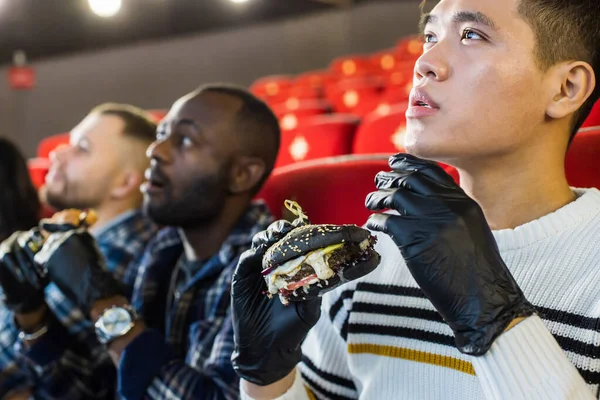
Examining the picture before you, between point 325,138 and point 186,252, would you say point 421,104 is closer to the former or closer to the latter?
point 186,252

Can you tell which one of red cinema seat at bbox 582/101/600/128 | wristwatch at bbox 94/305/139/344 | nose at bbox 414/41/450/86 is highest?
nose at bbox 414/41/450/86

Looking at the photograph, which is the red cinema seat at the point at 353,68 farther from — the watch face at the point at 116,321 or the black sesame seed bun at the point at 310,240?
the black sesame seed bun at the point at 310,240

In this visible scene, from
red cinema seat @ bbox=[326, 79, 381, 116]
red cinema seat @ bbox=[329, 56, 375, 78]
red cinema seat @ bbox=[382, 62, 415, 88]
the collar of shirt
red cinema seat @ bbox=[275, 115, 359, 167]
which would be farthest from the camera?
red cinema seat @ bbox=[329, 56, 375, 78]

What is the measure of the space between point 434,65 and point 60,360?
2.20 ft

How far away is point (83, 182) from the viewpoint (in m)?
1.14

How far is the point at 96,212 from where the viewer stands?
115cm

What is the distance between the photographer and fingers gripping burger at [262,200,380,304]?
1.46 feet

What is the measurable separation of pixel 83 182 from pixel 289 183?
1.47 ft

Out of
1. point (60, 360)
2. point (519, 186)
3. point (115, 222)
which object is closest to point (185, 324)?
point (60, 360)

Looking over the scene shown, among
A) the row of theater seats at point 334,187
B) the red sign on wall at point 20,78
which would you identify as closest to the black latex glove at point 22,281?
the row of theater seats at point 334,187

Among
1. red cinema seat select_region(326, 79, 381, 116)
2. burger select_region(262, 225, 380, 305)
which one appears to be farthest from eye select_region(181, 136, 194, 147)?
red cinema seat select_region(326, 79, 381, 116)

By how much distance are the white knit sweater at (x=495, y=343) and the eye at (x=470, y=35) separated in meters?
0.16

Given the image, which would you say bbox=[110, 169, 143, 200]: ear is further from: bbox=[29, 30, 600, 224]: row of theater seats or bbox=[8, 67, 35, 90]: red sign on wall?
bbox=[8, 67, 35, 90]: red sign on wall

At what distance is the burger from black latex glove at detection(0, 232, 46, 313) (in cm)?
53
